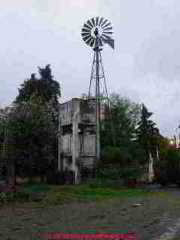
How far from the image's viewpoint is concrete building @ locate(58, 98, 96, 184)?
35.8 m

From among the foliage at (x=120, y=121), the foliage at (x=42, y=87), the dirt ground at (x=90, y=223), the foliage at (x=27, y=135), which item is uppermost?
the foliage at (x=42, y=87)

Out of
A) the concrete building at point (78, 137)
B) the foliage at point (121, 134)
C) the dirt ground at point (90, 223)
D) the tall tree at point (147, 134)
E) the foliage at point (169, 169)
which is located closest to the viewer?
the dirt ground at point (90, 223)

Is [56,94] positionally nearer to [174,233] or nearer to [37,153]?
[37,153]

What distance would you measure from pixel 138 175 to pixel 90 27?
14.8 m

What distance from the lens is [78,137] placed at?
36469 millimetres

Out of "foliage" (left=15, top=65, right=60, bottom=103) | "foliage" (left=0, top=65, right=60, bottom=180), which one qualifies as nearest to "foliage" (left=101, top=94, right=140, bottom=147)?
"foliage" (left=15, top=65, right=60, bottom=103)

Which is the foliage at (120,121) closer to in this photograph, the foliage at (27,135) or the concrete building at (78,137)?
the concrete building at (78,137)

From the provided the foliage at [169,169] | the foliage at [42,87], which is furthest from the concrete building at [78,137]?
the foliage at [42,87]

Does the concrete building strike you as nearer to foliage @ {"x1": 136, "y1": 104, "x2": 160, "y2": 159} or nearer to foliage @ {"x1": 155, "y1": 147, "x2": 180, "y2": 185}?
foliage @ {"x1": 155, "y1": 147, "x2": 180, "y2": 185}

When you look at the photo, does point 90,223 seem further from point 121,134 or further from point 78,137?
point 121,134

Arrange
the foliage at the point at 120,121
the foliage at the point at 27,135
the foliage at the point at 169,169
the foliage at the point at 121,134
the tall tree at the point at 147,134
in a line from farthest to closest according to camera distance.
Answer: the tall tree at the point at 147,134
the foliage at the point at 120,121
the foliage at the point at 169,169
the foliage at the point at 121,134
the foliage at the point at 27,135

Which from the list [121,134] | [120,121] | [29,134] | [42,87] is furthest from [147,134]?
[29,134]

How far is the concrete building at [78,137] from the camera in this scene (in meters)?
35.8

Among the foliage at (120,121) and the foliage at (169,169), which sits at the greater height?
the foliage at (120,121)
